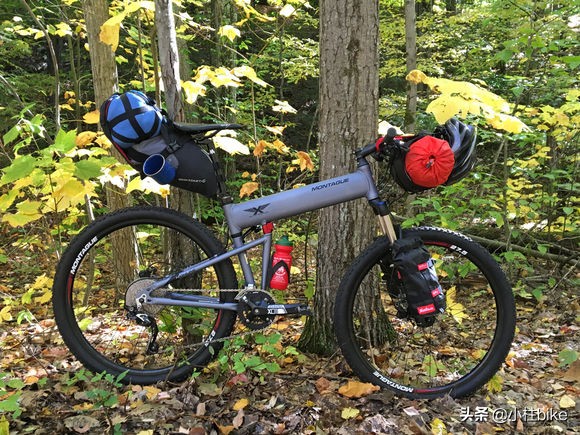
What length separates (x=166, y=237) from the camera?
284 centimetres

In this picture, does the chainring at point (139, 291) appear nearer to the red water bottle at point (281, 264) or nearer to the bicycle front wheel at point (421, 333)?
the red water bottle at point (281, 264)

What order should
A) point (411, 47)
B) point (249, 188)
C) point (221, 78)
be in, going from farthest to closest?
point (411, 47) < point (249, 188) < point (221, 78)

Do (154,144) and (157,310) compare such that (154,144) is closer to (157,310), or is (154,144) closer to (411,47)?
(157,310)

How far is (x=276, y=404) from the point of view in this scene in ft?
7.62

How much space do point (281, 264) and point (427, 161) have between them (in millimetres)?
965

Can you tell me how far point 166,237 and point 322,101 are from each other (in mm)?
1301

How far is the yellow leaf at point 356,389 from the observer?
7.85 ft

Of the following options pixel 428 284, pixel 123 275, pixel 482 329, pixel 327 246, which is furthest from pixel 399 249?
pixel 123 275

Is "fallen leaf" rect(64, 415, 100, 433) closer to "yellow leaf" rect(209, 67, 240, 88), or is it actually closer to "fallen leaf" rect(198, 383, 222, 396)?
"fallen leaf" rect(198, 383, 222, 396)

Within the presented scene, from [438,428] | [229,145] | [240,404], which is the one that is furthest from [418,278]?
[229,145]

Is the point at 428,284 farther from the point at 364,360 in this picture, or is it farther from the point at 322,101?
the point at 322,101

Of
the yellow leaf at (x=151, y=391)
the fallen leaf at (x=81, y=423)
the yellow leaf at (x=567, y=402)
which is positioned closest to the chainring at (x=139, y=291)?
the yellow leaf at (x=151, y=391)

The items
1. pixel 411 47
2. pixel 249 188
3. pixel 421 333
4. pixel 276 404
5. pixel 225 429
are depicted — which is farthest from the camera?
pixel 411 47

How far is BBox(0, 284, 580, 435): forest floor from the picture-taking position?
6.89 feet
